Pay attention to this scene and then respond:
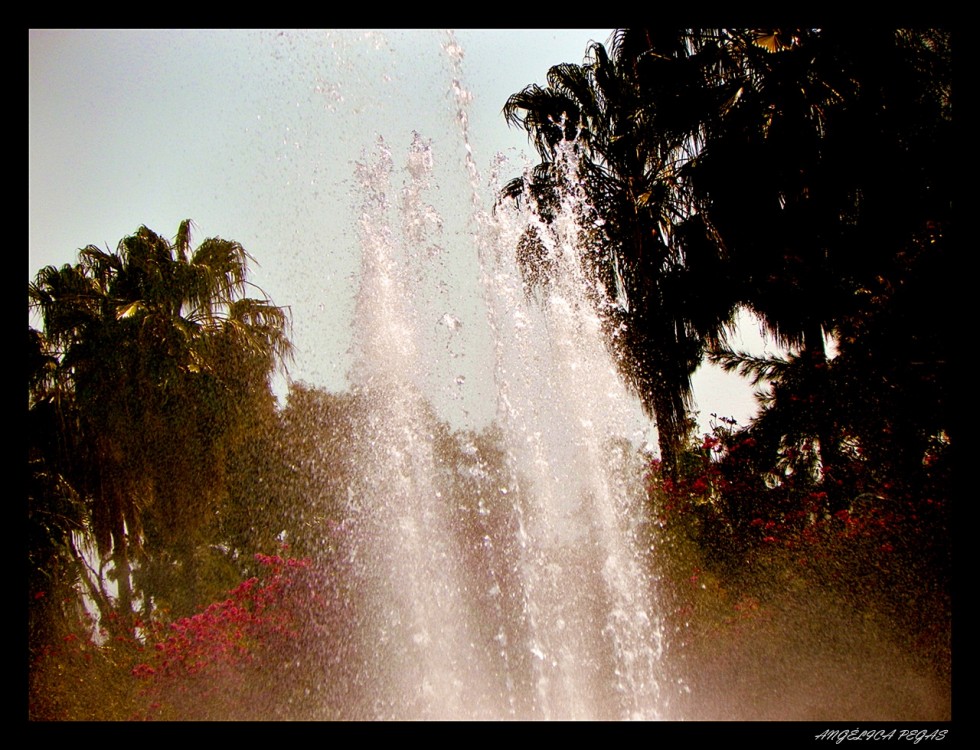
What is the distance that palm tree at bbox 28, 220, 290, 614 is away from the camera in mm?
9039

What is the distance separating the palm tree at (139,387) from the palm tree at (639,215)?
4.44 metres

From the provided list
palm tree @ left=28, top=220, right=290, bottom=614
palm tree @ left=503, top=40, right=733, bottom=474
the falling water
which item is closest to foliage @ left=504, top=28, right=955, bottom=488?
palm tree @ left=503, top=40, right=733, bottom=474

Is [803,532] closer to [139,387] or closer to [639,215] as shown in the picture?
[639,215]

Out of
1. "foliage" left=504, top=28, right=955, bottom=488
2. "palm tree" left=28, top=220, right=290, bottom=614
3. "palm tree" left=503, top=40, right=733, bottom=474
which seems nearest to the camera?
"foliage" left=504, top=28, right=955, bottom=488

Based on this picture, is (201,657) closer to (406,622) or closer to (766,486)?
(406,622)

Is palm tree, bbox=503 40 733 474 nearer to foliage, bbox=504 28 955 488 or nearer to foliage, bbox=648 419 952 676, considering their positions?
foliage, bbox=504 28 955 488

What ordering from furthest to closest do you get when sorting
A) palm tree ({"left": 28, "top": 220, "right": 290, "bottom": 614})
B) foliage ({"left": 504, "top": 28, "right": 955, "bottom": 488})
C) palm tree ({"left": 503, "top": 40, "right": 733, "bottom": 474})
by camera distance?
palm tree ({"left": 503, "top": 40, "right": 733, "bottom": 474}) → palm tree ({"left": 28, "top": 220, "right": 290, "bottom": 614}) → foliage ({"left": 504, "top": 28, "right": 955, "bottom": 488})

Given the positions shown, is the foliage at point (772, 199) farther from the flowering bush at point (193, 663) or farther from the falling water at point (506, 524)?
the flowering bush at point (193, 663)

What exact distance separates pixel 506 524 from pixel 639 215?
5.03 m

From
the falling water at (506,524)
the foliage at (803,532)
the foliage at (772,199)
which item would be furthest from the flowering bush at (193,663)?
the foliage at (772,199)

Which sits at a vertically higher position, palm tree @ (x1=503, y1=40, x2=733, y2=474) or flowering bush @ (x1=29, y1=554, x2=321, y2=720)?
palm tree @ (x1=503, y1=40, x2=733, y2=474)

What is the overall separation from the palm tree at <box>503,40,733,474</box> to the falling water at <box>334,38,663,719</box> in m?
1.47
